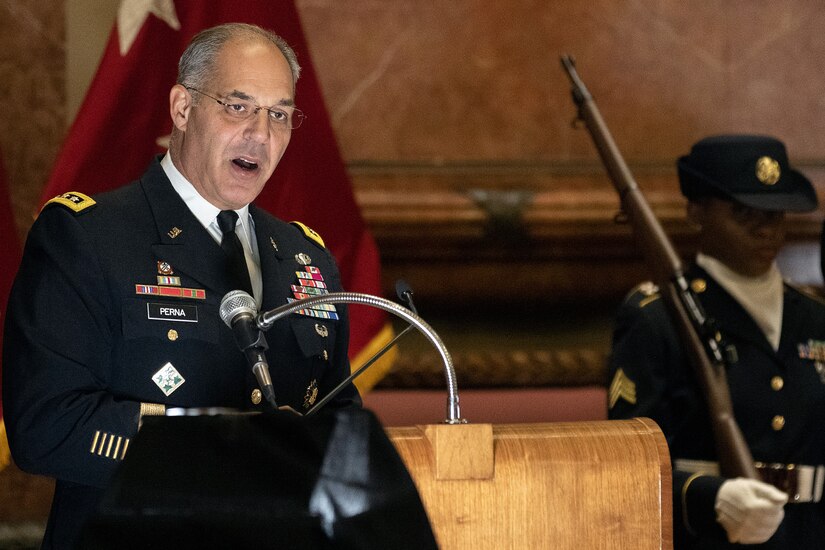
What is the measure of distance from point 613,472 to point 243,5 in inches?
68.9

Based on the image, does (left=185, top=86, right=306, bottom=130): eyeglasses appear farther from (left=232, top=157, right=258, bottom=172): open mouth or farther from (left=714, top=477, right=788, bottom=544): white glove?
(left=714, top=477, right=788, bottom=544): white glove

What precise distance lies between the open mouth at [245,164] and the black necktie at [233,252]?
0.08m

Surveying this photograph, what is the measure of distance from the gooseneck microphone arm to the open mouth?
46 cm

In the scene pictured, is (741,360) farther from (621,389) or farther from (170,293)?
(170,293)

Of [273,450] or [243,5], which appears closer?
[273,450]

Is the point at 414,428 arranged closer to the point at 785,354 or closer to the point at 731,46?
the point at 785,354

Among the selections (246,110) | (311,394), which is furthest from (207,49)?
(311,394)

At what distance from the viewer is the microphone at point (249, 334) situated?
1326mm

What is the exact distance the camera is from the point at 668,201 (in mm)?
3496

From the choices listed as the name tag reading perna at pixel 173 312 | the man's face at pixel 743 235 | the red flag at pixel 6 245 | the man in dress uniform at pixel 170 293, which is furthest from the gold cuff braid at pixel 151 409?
the man's face at pixel 743 235

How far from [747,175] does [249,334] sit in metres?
1.46

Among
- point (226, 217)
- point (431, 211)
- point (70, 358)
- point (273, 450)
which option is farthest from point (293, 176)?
point (273, 450)

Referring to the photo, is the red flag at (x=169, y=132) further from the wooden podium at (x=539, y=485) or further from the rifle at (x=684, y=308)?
the wooden podium at (x=539, y=485)

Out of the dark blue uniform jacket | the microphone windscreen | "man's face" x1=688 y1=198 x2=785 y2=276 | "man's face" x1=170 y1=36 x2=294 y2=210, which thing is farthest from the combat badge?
"man's face" x1=688 y1=198 x2=785 y2=276
